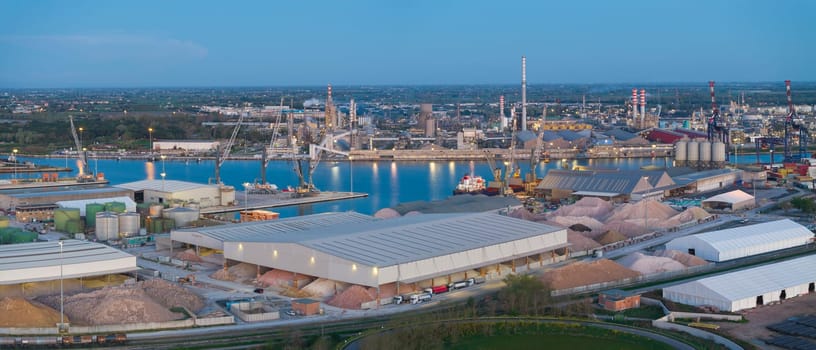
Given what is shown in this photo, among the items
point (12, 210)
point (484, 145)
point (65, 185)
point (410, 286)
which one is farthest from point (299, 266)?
point (484, 145)

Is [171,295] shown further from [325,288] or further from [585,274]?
[585,274]

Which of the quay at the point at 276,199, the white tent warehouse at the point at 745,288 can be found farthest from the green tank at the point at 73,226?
the white tent warehouse at the point at 745,288

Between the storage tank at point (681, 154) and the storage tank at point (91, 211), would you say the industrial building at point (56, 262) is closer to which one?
the storage tank at point (91, 211)

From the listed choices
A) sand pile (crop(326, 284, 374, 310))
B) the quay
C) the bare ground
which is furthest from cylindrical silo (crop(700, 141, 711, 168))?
sand pile (crop(326, 284, 374, 310))

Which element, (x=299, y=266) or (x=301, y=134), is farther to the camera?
(x=301, y=134)

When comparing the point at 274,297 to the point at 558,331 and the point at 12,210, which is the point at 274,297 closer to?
the point at 558,331

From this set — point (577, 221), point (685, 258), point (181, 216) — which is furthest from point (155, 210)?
point (685, 258)
